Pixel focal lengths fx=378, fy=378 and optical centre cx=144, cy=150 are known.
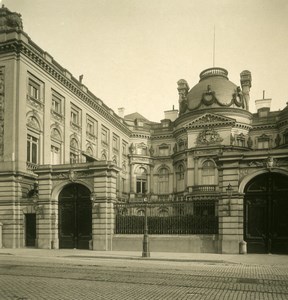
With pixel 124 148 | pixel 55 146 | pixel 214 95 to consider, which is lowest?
pixel 55 146

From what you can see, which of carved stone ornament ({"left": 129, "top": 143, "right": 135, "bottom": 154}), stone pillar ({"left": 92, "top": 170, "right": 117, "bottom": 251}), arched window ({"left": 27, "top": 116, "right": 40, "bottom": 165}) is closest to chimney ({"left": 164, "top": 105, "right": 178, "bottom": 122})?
carved stone ornament ({"left": 129, "top": 143, "right": 135, "bottom": 154})

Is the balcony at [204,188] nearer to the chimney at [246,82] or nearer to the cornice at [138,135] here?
the cornice at [138,135]

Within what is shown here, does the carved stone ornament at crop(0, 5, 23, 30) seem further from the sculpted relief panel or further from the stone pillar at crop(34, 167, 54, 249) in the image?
the stone pillar at crop(34, 167, 54, 249)

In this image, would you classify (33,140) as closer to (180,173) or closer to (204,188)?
(204,188)

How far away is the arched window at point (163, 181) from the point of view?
54.0 meters

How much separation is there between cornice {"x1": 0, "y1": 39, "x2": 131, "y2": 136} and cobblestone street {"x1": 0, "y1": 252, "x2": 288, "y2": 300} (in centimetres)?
1861

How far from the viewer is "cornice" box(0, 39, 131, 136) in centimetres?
2931

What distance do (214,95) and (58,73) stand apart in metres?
21.7

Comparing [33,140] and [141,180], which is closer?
[33,140]

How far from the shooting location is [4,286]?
11609 mm

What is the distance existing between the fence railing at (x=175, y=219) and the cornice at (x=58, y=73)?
47.5ft

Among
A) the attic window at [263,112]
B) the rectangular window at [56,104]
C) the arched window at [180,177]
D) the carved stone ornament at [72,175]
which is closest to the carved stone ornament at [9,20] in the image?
the rectangular window at [56,104]

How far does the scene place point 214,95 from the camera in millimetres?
48344

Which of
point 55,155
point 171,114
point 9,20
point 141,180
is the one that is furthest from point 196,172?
point 9,20
